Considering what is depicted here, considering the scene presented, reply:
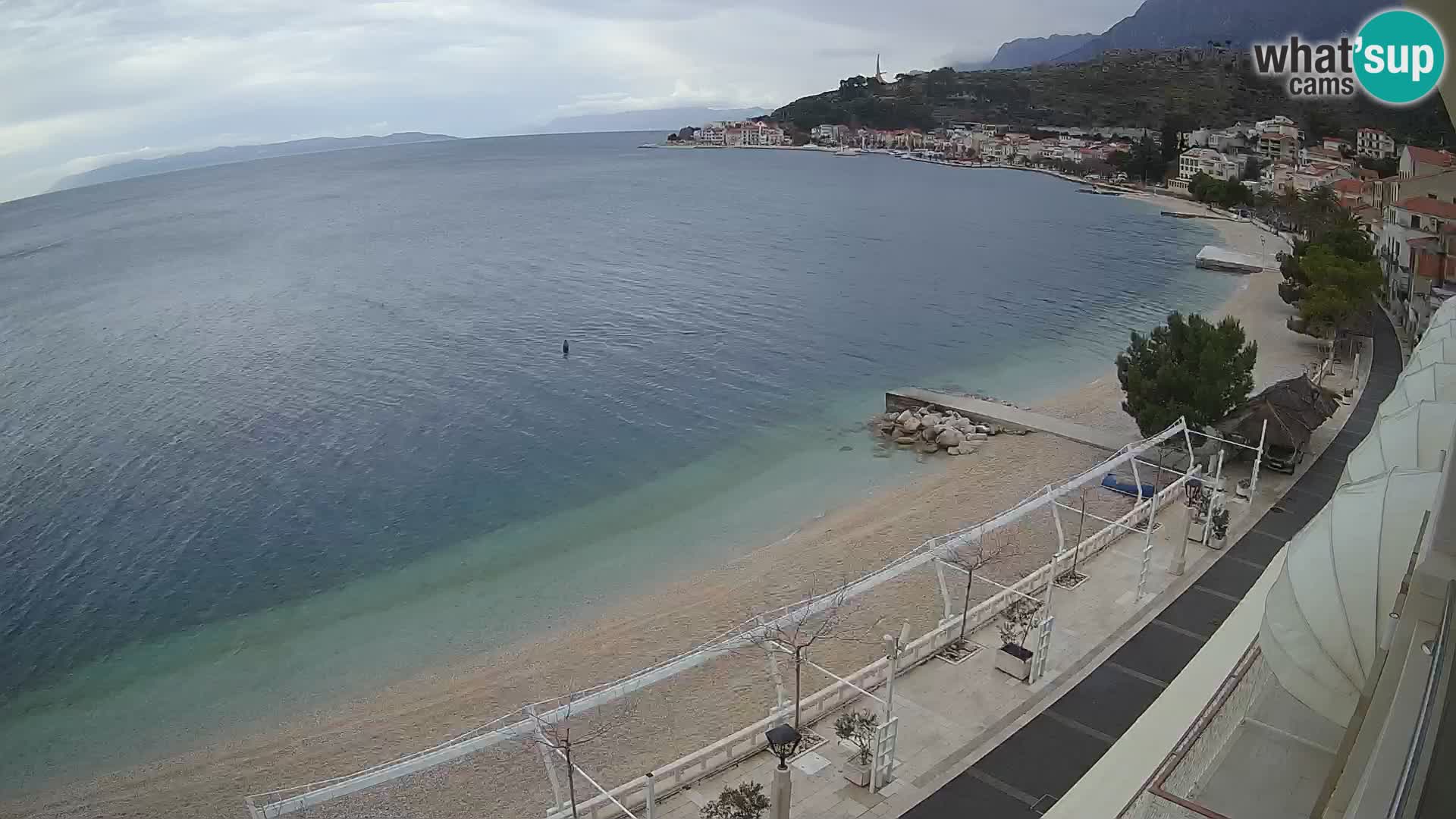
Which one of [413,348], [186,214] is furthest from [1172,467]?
[186,214]

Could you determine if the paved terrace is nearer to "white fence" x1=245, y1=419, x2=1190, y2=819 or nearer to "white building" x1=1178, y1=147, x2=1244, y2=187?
"white fence" x1=245, y1=419, x2=1190, y2=819

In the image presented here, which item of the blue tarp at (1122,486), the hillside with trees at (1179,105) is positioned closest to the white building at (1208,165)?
A: the hillside with trees at (1179,105)

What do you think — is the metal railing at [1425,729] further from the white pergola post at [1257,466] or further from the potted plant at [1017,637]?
the white pergola post at [1257,466]

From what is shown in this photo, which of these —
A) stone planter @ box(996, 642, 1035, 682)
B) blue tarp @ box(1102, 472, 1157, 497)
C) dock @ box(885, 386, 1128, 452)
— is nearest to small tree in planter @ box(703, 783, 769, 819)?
stone planter @ box(996, 642, 1035, 682)

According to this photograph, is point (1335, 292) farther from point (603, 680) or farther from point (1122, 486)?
point (603, 680)

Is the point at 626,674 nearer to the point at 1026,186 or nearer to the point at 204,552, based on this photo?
the point at 204,552
